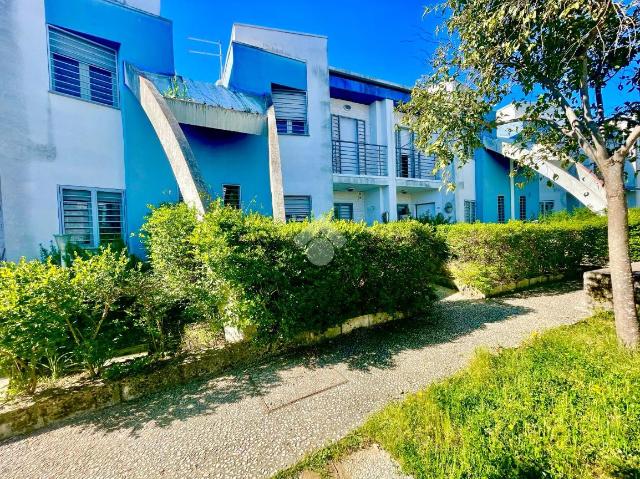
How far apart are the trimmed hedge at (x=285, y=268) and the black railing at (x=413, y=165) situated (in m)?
10.6

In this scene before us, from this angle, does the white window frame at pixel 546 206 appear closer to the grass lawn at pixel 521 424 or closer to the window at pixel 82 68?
the grass lawn at pixel 521 424

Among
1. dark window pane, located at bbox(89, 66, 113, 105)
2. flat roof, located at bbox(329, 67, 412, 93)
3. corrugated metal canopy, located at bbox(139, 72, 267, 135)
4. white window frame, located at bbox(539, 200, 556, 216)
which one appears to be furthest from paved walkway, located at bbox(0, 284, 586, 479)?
white window frame, located at bbox(539, 200, 556, 216)

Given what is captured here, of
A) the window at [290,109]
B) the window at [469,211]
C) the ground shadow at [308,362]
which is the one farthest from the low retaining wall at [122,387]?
the window at [469,211]

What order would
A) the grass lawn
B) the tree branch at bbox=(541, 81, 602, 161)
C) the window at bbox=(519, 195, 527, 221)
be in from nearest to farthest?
the grass lawn
the tree branch at bbox=(541, 81, 602, 161)
the window at bbox=(519, 195, 527, 221)

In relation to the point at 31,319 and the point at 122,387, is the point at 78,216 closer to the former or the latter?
the point at 31,319

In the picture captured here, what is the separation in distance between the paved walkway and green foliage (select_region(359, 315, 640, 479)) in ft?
1.67

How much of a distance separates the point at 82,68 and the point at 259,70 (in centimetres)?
535

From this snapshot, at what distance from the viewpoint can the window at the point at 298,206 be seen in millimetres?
11078

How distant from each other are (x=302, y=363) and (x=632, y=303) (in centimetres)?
490

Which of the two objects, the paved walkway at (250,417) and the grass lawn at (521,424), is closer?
the grass lawn at (521,424)

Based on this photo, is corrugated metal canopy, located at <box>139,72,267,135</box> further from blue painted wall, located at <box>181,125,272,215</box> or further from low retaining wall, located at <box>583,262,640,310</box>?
low retaining wall, located at <box>583,262,640,310</box>

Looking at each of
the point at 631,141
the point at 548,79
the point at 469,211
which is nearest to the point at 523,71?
the point at 548,79

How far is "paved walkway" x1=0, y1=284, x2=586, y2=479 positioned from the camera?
2588 millimetres

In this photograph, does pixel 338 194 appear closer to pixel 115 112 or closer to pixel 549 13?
pixel 115 112
